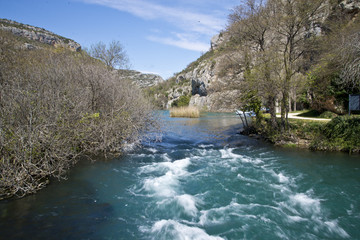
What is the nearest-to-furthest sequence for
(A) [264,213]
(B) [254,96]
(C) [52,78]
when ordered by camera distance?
(A) [264,213] < (C) [52,78] < (B) [254,96]

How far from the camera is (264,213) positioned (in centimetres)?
592

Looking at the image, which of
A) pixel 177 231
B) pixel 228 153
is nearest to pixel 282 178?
pixel 228 153

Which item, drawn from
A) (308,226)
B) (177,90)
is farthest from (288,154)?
(177,90)

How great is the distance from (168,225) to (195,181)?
10.1 ft

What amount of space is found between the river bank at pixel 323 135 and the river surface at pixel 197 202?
41.3 inches

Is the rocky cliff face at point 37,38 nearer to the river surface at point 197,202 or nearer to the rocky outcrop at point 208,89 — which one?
the river surface at point 197,202

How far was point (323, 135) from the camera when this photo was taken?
1223 centimetres

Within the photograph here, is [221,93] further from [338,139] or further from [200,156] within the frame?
[338,139]

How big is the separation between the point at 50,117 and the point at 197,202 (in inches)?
220

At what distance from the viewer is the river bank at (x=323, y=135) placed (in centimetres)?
1125

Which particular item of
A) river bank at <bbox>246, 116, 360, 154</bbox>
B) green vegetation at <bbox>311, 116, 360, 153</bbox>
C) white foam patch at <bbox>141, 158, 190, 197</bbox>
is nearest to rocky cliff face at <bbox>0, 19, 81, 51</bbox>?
white foam patch at <bbox>141, 158, 190, 197</bbox>

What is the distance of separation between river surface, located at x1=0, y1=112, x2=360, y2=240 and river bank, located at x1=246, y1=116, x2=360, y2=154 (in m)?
1.05

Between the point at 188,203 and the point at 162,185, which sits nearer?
the point at 188,203

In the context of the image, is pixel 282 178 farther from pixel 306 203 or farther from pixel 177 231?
pixel 177 231
